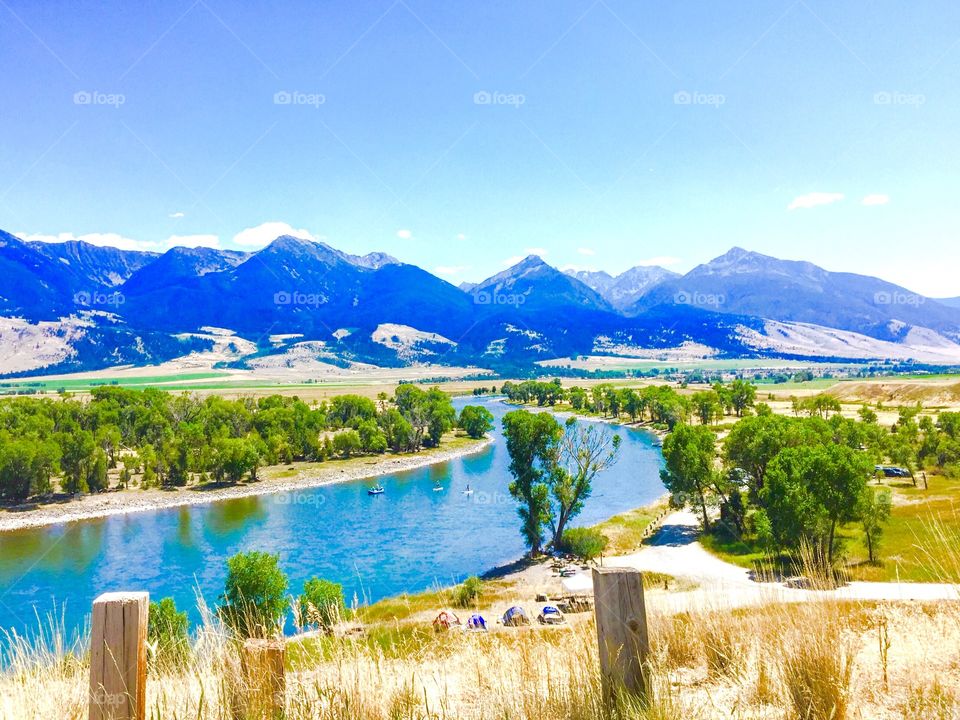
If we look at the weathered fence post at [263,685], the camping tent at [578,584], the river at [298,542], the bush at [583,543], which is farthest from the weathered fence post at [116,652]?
the bush at [583,543]

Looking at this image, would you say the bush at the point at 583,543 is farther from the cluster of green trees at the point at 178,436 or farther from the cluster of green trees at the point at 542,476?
the cluster of green trees at the point at 178,436

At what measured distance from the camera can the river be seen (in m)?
31.0

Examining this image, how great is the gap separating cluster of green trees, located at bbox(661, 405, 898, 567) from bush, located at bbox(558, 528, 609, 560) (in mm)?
7489

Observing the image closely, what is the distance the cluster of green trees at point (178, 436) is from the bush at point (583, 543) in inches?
1398

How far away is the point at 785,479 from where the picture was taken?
1087 inches

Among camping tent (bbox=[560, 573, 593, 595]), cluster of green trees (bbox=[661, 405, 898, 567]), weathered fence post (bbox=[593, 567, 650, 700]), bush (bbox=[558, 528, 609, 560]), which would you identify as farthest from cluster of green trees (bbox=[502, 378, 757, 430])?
weathered fence post (bbox=[593, 567, 650, 700])

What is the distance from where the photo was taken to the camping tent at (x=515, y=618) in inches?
836

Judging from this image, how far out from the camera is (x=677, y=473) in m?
38.8

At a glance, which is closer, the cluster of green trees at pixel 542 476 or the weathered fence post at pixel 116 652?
the weathered fence post at pixel 116 652

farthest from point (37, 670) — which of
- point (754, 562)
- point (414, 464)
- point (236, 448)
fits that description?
point (414, 464)

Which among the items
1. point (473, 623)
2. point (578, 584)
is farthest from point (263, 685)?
point (578, 584)

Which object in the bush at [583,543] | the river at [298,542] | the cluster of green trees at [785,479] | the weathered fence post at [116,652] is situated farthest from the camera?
the bush at [583,543]

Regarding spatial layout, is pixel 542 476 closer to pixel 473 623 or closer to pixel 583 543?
pixel 583 543

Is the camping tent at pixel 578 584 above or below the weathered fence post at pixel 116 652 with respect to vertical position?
below
